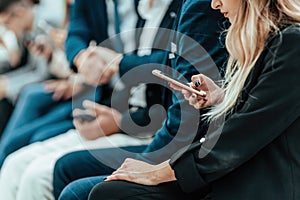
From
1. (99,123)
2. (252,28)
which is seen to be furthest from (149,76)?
(252,28)

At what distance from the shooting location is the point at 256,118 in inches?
39.4

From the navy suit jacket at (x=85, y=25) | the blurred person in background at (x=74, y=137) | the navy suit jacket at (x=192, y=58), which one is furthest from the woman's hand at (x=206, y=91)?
the navy suit jacket at (x=85, y=25)

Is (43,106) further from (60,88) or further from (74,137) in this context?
(74,137)

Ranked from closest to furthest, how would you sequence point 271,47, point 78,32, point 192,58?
point 271,47
point 192,58
point 78,32

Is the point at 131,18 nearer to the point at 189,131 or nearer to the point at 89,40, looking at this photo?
the point at 89,40

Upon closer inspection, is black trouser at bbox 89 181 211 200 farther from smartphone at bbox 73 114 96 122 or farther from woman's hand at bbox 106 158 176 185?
smartphone at bbox 73 114 96 122

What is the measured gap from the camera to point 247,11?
104 cm

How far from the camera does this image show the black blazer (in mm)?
977

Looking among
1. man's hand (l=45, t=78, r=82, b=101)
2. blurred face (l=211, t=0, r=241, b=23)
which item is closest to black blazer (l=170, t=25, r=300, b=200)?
blurred face (l=211, t=0, r=241, b=23)

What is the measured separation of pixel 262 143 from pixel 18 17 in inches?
51.1

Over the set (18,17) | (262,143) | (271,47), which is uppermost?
(271,47)

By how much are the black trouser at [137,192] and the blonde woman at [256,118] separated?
4 cm

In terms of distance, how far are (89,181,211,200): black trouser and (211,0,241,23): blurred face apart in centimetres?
33

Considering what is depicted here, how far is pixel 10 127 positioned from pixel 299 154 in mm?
1153
